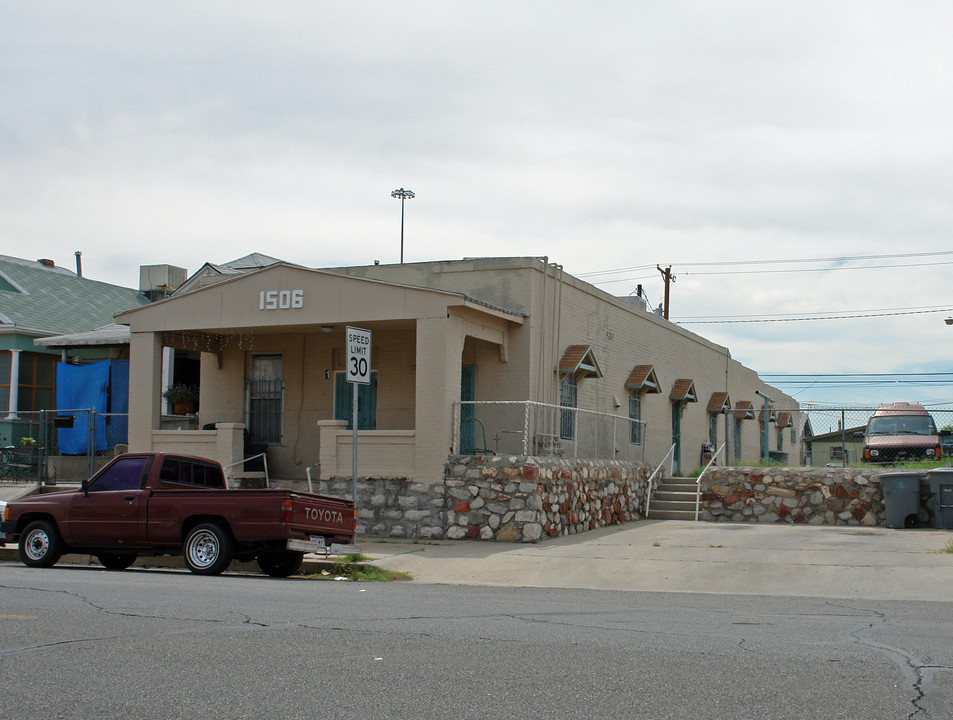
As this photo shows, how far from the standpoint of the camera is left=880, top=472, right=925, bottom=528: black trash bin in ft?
60.9

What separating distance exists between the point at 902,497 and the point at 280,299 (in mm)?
11869

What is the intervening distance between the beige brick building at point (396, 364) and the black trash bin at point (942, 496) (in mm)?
6260

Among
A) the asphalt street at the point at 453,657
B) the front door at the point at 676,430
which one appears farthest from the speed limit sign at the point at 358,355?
the front door at the point at 676,430

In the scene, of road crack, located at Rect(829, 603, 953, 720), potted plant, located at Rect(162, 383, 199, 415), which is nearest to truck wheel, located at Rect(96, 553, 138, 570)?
potted plant, located at Rect(162, 383, 199, 415)

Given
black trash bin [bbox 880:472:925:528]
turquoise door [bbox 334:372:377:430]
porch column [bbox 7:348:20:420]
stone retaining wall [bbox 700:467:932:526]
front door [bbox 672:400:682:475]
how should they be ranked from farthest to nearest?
front door [bbox 672:400:682:475] < porch column [bbox 7:348:20:420] < turquoise door [bbox 334:372:377:430] < stone retaining wall [bbox 700:467:932:526] < black trash bin [bbox 880:472:925:528]

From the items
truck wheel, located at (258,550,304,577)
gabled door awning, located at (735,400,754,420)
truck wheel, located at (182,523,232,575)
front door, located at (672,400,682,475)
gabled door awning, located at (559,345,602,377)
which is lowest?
truck wheel, located at (258,550,304,577)

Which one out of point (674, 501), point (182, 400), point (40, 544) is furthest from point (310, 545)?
point (182, 400)

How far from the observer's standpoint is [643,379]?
80.0ft

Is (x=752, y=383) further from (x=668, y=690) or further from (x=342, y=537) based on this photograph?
(x=668, y=690)

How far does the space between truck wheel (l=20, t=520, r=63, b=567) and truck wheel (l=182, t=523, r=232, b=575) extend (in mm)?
2045

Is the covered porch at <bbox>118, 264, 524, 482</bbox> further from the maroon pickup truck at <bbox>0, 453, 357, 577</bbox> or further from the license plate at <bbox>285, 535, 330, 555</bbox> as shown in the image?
the license plate at <bbox>285, 535, 330, 555</bbox>

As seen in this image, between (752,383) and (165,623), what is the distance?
105 feet

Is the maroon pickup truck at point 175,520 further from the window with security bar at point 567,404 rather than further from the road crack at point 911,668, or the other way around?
the window with security bar at point 567,404

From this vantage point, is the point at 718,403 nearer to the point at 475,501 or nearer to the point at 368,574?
the point at 475,501
